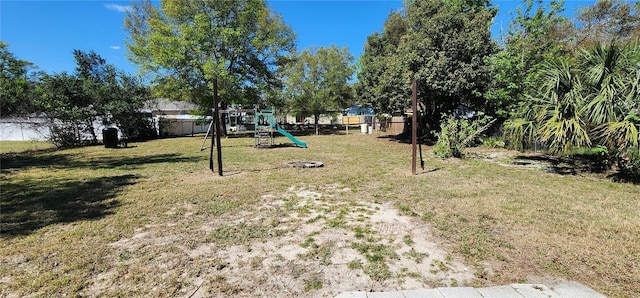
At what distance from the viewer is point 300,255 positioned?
295 cm

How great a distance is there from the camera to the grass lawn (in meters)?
2.50

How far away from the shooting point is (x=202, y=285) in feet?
7.95

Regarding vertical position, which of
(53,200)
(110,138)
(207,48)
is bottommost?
(53,200)

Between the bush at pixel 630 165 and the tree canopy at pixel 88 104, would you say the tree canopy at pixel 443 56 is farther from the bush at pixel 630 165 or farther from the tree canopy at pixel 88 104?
the tree canopy at pixel 88 104

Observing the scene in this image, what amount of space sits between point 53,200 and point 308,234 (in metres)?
4.33

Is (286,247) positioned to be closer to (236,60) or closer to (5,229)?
(5,229)

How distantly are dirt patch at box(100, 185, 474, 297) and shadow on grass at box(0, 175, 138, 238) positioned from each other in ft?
4.28

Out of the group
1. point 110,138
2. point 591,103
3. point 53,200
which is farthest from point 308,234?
point 110,138

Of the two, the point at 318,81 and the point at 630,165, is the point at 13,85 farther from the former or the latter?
the point at 630,165

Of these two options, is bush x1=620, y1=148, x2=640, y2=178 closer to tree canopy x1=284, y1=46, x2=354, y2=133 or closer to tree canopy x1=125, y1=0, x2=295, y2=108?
tree canopy x1=125, y1=0, x2=295, y2=108

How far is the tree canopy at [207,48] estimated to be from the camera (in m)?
16.8

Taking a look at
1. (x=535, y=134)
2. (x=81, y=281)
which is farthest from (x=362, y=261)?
(x=535, y=134)

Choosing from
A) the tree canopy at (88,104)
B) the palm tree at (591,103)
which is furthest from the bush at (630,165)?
the tree canopy at (88,104)

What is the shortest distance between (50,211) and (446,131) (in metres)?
9.15
